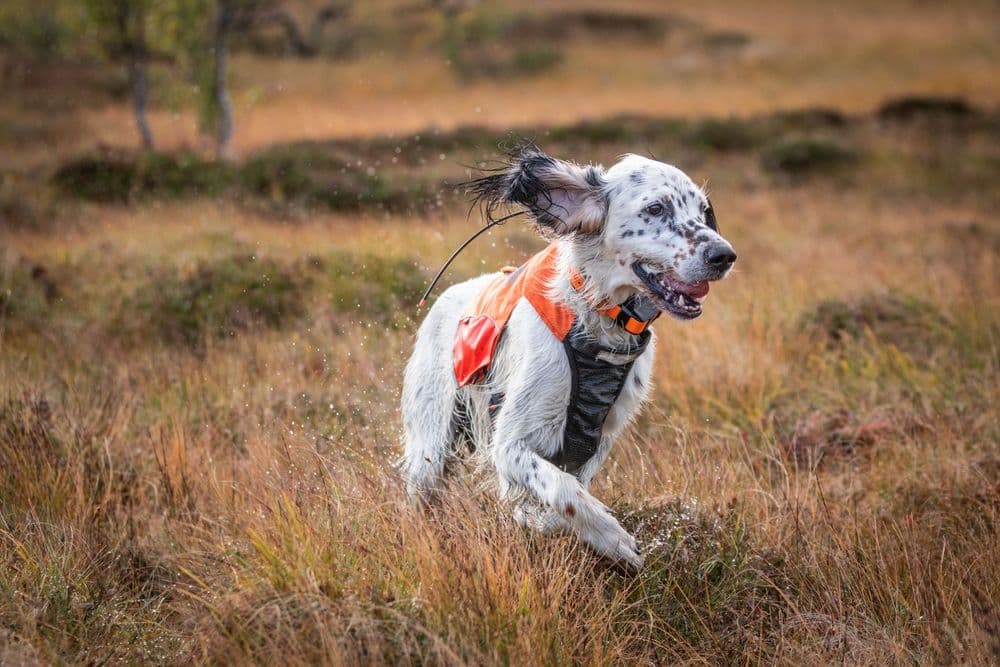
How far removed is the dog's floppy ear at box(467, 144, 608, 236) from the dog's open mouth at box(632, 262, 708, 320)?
0.35 metres

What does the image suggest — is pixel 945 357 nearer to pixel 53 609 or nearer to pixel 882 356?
pixel 882 356

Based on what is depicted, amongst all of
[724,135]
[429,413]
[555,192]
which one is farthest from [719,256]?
[724,135]

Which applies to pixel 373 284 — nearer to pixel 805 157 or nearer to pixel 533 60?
pixel 805 157

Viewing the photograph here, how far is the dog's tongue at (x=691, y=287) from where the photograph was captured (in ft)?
12.4

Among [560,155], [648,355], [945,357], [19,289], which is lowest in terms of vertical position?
[560,155]

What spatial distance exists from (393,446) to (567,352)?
148 cm

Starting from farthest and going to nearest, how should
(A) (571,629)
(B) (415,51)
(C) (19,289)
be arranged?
(B) (415,51)
(C) (19,289)
(A) (571,629)

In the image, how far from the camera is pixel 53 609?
3.61 metres

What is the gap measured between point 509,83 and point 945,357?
93.1 ft

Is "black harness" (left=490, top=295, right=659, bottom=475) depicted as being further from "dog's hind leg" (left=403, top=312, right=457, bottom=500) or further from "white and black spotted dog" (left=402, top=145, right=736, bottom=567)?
"dog's hind leg" (left=403, top=312, right=457, bottom=500)

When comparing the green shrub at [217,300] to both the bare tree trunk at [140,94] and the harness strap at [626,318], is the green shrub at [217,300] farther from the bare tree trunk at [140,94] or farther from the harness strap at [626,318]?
the bare tree trunk at [140,94]

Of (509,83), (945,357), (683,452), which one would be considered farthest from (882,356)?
(509,83)

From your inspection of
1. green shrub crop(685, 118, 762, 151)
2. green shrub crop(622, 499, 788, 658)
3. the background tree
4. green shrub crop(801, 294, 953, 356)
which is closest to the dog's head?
green shrub crop(622, 499, 788, 658)

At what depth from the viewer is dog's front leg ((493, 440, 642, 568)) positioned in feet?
11.8
